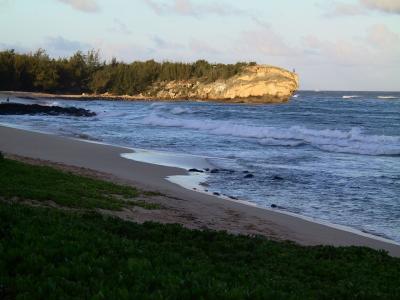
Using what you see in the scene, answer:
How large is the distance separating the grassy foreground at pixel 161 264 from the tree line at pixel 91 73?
10788 centimetres

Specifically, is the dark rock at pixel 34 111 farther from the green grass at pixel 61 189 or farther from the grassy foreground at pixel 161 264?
the grassy foreground at pixel 161 264

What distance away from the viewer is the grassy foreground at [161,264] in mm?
5051

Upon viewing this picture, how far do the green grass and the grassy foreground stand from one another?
1.29 m

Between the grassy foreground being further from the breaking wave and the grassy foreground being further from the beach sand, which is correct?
the breaking wave

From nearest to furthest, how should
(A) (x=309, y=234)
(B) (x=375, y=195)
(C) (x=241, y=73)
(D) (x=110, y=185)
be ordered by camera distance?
(A) (x=309, y=234) < (D) (x=110, y=185) < (B) (x=375, y=195) < (C) (x=241, y=73)

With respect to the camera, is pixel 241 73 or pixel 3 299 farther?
pixel 241 73

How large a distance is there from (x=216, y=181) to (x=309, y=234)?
263 inches

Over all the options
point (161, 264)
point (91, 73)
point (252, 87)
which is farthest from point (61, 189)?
point (91, 73)

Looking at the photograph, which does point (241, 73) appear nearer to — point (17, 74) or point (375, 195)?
point (17, 74)

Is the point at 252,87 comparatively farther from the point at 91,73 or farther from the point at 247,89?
the point at 91,73

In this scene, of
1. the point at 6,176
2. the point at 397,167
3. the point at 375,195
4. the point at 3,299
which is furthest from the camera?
the point at 397,167

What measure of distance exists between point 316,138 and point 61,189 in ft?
89.4

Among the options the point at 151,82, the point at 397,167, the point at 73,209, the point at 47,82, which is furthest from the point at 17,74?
the point at 73,209

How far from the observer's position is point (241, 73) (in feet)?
401
